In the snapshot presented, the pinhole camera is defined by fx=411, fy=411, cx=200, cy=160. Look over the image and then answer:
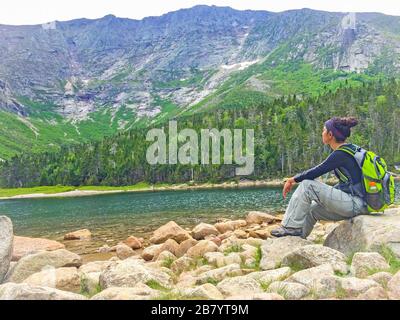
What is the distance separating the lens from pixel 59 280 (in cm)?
1268

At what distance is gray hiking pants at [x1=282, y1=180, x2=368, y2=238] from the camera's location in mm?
11273

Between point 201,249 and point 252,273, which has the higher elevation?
point 252,273

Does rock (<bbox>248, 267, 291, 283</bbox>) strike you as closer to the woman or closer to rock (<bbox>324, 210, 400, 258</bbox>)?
the woman

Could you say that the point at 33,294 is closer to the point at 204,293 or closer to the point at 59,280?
the point at 204,293

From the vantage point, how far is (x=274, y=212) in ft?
142

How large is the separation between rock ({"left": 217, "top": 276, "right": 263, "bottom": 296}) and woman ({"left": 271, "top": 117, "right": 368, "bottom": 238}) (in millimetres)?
3193

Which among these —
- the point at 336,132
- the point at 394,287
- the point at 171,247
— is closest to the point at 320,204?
the point at 336,132

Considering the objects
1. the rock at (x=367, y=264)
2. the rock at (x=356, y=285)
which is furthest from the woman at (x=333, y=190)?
the rock at (x=356, y=285)

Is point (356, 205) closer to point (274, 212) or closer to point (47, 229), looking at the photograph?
point (274, 212)

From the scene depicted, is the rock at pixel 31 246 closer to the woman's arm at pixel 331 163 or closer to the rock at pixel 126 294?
the rock at pixel 126 294

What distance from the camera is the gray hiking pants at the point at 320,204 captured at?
11273 millimetres

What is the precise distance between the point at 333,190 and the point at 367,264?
2.48 metres
